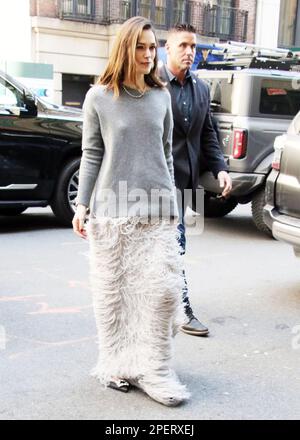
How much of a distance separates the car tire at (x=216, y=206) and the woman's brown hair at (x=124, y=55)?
5.38 m

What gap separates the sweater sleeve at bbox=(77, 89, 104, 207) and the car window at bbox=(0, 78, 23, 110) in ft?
13.3

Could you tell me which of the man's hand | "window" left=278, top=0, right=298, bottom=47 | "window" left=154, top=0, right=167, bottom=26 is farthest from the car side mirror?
"window" left=278, top=0, right=298, bottom=47

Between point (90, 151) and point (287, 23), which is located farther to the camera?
point (287, 23)

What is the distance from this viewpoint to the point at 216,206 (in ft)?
27.3

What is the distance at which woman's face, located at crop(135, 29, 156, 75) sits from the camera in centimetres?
283

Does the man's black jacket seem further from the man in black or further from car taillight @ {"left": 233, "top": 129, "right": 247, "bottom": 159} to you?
car taillight @ {"left": 233, "top": 129, "right": 247, "bottom": 159}

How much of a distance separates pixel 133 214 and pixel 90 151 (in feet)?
1.25

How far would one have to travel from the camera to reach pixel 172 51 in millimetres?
3674

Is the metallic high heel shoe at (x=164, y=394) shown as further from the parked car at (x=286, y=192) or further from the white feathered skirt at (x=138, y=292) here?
the parked car at (x=286, y=192)

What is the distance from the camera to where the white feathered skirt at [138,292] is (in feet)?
9.66

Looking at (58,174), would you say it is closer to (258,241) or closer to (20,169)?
(20,169)

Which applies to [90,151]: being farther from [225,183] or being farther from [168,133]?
[225,183]

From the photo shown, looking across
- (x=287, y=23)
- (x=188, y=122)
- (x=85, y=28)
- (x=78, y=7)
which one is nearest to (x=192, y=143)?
(x=188, y=122)

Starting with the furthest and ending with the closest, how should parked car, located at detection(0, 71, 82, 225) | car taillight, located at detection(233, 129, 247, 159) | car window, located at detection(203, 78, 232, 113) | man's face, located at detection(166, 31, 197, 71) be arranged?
car window, located at detection(203, 78, 232, 113), car taillight, located at detection(233, 129, 247, 159), parked car, located at detection(0, 71, 82, 225), man's face, located at detection(166, 31, 197, 71)
